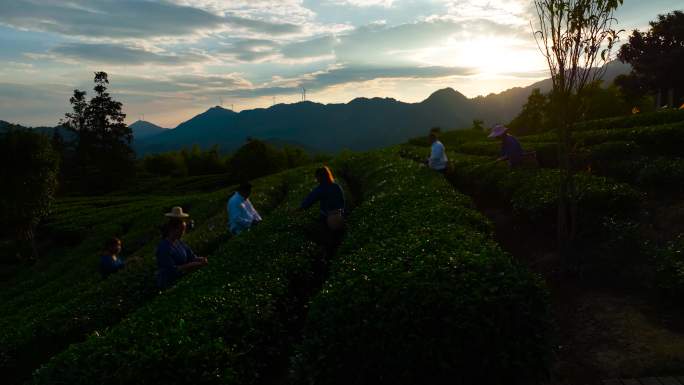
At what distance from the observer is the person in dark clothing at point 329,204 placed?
12.5m

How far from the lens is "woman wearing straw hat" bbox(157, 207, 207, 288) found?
1031cm

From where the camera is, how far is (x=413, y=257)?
6.98 m

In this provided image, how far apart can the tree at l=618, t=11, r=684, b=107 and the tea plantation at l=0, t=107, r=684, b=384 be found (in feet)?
125

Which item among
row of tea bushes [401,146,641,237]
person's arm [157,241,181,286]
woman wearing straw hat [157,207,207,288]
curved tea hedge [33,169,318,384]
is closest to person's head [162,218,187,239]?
woman wearing straw hat [157,207,207,288]

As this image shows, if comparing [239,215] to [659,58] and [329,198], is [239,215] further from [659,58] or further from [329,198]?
[659,58]

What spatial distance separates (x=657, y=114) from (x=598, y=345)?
1970cm

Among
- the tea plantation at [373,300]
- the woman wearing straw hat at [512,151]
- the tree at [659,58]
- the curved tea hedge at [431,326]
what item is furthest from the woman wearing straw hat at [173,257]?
the tree at [659,58]

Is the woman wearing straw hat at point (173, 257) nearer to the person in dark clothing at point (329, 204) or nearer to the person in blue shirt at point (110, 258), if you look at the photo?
the person in dark clothing at point (329, 204)

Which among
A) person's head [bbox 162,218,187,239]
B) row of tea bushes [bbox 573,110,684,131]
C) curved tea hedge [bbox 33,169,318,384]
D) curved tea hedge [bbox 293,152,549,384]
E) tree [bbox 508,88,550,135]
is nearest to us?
curved tea hedge [bbox 293,152,549,384]

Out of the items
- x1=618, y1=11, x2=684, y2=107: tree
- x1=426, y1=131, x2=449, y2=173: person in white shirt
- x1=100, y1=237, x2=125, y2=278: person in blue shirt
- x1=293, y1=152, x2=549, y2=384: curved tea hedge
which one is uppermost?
x1=618, y1=11, x2=684, y2=107: tree

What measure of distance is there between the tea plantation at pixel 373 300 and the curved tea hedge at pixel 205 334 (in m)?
0.03

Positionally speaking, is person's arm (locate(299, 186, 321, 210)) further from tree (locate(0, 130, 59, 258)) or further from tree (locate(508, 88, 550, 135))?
tree (locate(508, 88, 550, 135))

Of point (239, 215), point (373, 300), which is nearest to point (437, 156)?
point (239, 215)

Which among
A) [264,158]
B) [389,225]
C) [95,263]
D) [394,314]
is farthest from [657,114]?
[264,158]
